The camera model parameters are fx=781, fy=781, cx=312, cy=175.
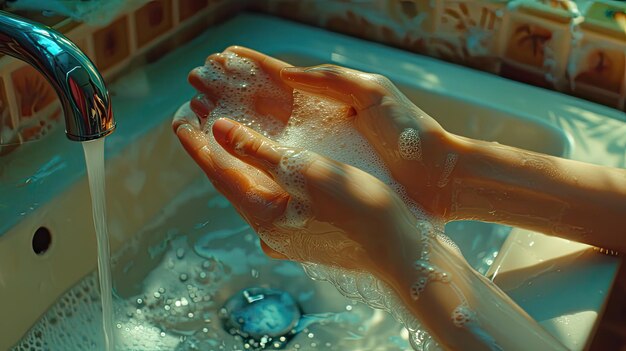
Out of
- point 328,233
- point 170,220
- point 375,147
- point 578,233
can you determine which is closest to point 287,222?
point 328,233

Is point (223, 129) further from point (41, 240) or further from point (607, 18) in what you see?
point (607, 18)

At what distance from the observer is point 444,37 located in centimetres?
132

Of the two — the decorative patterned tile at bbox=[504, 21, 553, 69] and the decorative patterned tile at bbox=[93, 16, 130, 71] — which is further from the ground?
the decorative patterned tile at bbox=[504, 21, 553, 69]

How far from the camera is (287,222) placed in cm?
82

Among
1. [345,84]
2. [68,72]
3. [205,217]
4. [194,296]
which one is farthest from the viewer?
[205,217]

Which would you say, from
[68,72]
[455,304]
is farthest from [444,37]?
[68,72]

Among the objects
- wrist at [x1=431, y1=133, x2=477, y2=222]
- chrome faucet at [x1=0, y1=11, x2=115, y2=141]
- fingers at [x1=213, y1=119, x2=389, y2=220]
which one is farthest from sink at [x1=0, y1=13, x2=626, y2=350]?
chrome faucet at [x1=0, y1=11, x2=115, y2=141]

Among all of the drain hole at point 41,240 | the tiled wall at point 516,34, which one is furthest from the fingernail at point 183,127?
the tiled wall at point 516,34

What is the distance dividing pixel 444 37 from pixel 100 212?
0.69 meters

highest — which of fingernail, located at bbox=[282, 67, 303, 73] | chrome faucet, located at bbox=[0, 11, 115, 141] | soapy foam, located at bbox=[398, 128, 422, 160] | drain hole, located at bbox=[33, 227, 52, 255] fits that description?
chrome faucet, located at bbox=[0, 11, 115, 141]

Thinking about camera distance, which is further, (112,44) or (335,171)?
(112,44)

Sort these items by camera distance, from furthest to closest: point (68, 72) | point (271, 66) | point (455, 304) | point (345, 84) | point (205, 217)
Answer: point (205, 217)
point (271, 66)
point (345, 84)
point (455, 304)
point (68, 72)

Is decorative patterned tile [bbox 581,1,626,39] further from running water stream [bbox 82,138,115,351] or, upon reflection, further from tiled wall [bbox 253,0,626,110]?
running water stream [bbox 82,138,115,351]

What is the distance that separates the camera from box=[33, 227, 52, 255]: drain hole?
3.30 ft
